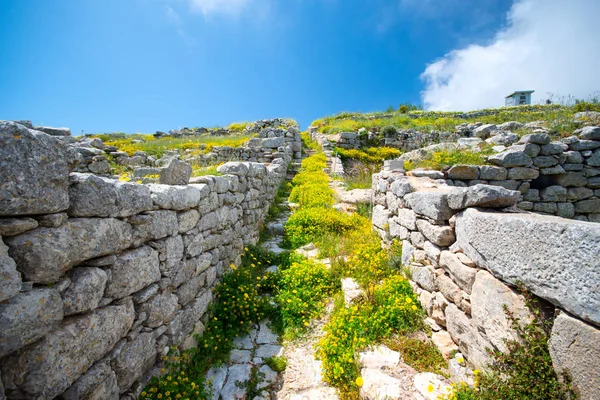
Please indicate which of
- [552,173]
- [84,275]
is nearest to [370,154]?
[552,173]

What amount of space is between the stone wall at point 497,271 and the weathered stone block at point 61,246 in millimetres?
3365

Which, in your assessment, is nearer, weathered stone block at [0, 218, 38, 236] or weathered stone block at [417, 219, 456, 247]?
weathered stone block at [0, 218, 38, 236]

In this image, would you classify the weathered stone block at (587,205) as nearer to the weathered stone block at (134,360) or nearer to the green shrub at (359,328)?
the green shrub at (359,328)

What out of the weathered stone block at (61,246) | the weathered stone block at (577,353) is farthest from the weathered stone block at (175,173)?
the weathered stone block at (577,353)

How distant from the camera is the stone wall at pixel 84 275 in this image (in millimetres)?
1572

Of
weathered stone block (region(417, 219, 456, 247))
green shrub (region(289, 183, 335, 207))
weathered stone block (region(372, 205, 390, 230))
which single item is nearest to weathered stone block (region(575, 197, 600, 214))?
weathered stone block (region(372, 205, 390, 230))

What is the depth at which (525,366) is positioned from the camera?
207 cm

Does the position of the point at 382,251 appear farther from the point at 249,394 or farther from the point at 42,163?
the point at 42,163

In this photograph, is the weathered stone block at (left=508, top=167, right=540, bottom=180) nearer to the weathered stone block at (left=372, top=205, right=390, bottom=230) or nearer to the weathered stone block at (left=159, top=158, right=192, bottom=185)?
the weathered stone block at (left=372, top=205, right=390, bottom=230)


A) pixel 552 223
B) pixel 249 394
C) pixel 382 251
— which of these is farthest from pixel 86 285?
pixel 382 251

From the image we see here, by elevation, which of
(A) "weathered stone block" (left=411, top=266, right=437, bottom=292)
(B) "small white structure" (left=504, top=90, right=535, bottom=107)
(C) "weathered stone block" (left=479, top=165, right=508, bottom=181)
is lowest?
(A) "weathered stone block" (left=411, top=266, right=437, bottom=292)

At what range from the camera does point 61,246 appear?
1828mm

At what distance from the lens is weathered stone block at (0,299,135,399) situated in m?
1.61

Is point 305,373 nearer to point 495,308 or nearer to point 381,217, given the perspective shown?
point 495,308
